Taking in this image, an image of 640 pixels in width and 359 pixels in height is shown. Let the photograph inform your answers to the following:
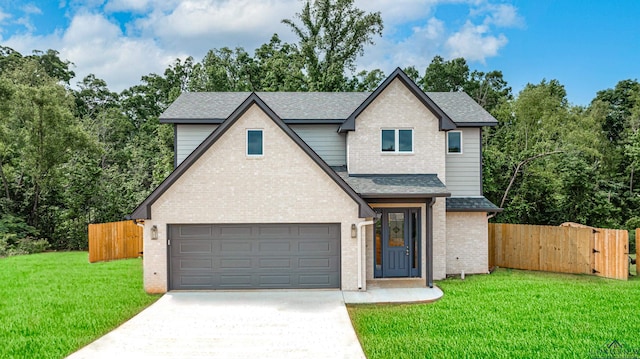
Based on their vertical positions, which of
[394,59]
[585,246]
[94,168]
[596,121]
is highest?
[394,59]

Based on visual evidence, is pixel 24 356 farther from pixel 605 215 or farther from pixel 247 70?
pixel 247 70

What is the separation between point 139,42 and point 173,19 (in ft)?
19.9

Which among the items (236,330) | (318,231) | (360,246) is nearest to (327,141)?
(318,231)

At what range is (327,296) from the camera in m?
11.8

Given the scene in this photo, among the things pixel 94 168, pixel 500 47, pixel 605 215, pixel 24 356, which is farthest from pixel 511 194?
pixel 94 168

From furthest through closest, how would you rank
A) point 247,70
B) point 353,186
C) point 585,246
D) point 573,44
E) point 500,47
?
point 247,70, point 500,47, point 573,44, point 585,246, point 353,186

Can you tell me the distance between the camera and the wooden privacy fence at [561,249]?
1378 centimetres

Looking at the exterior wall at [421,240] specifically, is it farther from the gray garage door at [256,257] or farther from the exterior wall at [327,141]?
the exterior wall at [327,141]

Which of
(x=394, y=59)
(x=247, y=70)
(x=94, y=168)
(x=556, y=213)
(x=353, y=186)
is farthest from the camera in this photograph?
(x=247, y=70)

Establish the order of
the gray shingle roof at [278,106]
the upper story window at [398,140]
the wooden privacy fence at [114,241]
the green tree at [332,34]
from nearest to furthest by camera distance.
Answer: the upper story window at [398,140], the gray shingle roof at [278,106], the wooden privacy fence at [114,241], the green tree at [332,34]

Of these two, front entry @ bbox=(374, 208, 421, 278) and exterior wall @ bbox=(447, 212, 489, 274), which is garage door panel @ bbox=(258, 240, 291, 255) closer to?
front entry @ bbox=(374, 208, 421, 278)

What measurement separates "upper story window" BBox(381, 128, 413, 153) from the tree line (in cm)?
866

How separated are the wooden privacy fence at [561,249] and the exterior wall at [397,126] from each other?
4663mm

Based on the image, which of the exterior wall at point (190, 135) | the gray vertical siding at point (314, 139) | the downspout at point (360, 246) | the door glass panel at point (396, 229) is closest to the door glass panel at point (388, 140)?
the gray vertical siding at point (314, 139)
